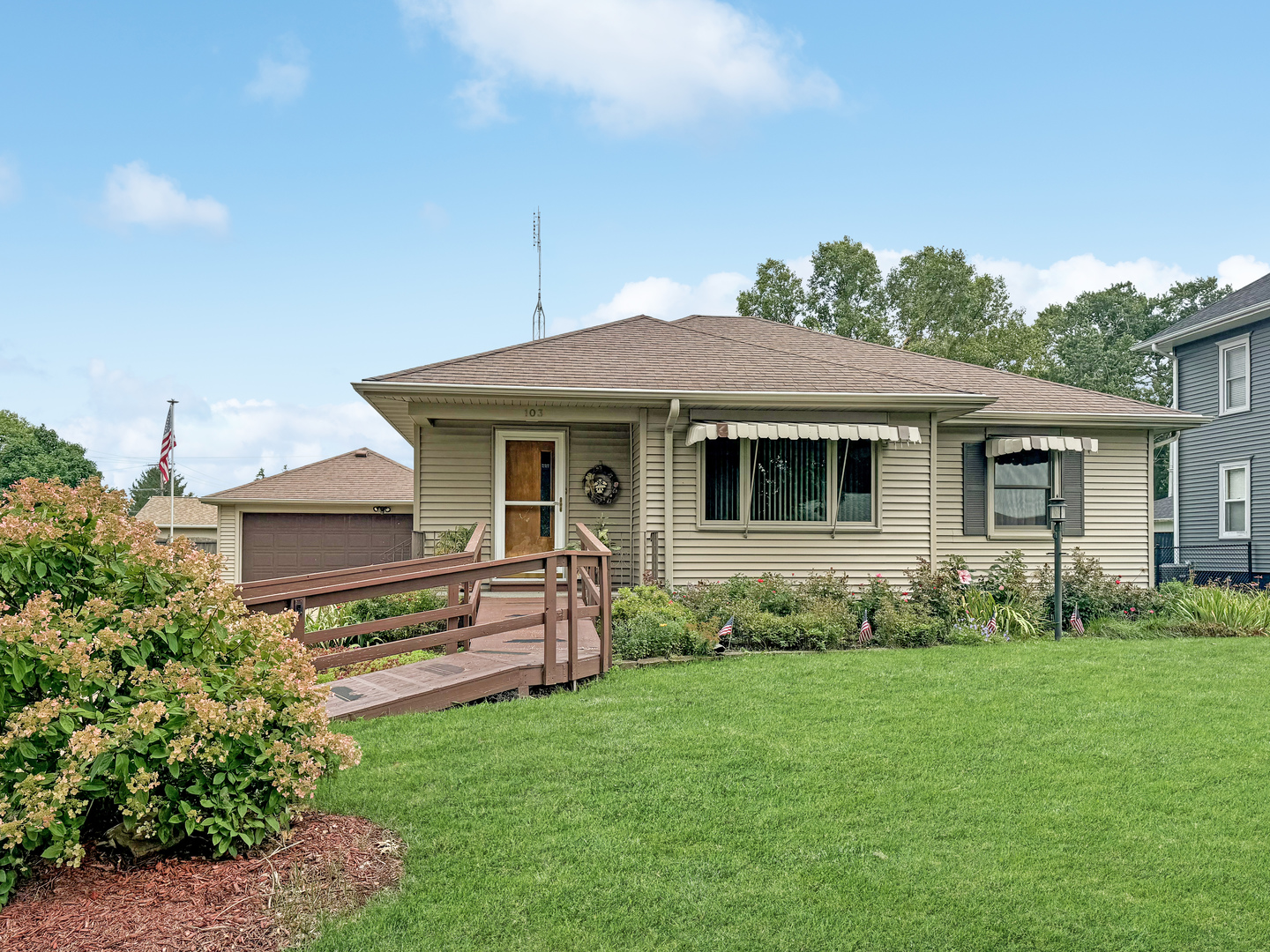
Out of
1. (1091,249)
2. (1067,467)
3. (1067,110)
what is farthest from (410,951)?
(1091,249)

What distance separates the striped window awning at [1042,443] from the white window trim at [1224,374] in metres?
8.90

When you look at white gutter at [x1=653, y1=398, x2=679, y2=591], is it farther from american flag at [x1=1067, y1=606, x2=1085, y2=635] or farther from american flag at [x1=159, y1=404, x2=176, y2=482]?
american flag at [x1=159, y1=404, x2=176, y2=482]

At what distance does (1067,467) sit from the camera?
39.8 feet

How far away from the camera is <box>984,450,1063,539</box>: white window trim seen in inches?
471

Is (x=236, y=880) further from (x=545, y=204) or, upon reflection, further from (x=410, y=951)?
(x=545, y=204)

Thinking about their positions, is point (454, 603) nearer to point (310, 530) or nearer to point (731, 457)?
point (731, 457)

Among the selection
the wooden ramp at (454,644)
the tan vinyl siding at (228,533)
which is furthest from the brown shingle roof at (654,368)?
the tan vinyl siding at (228,533)

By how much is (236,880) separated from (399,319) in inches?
593

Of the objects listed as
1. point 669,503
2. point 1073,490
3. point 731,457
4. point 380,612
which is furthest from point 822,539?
point 380,612

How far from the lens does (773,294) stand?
31.6m

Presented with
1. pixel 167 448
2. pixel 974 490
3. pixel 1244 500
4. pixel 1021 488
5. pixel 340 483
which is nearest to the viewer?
pixel 974 490

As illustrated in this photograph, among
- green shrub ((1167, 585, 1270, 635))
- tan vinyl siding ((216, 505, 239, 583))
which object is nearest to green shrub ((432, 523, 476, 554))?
green shrub ((1167, 585, 1270, 635))

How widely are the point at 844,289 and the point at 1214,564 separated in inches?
693

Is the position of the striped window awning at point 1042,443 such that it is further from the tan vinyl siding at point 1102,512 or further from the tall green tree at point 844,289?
the tall green tree at point 844,289
